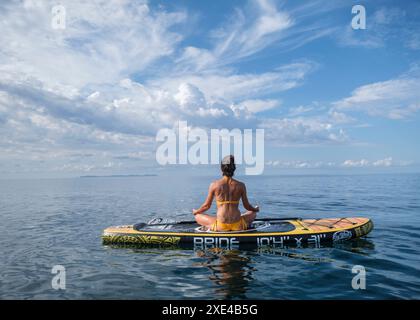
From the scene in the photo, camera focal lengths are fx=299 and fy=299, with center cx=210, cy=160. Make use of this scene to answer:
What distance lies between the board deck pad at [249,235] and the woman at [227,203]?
341 mm

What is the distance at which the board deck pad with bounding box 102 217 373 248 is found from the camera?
1104 centimetres

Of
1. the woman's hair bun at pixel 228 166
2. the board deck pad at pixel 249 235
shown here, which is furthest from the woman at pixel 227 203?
the board deck pad at pixel 249 235

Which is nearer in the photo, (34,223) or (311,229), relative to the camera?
(311,229)

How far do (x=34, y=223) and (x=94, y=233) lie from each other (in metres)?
6.32

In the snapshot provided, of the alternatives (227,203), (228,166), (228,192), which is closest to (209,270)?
(227,203)

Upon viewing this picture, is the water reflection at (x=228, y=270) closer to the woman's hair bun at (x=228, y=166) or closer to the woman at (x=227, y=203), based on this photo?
the woman at (x=227, y=203)

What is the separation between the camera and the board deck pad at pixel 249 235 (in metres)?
11.0

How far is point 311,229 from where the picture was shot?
11.7m

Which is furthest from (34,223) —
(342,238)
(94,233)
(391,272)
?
(391,272)

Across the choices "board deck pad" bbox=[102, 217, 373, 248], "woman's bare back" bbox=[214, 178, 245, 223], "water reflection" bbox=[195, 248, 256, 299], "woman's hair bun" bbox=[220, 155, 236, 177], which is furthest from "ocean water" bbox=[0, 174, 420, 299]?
"woman's hair bun" bbox=[220, 155, 236, 177]

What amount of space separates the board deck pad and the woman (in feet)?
1.12

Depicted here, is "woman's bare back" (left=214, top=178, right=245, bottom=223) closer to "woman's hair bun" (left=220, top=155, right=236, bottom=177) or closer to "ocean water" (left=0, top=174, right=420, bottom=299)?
"woman's hair bun" (left=220, top=155, right=236, bottom=177)
